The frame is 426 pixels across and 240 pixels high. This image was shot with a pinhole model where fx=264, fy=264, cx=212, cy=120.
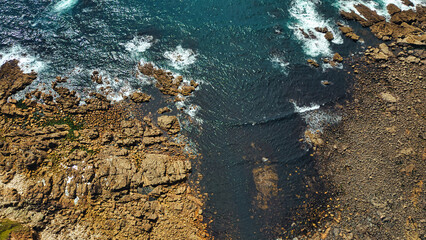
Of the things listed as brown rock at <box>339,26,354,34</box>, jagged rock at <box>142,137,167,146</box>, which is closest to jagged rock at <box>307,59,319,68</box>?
brown rock at <box>339,26,354,34</box>

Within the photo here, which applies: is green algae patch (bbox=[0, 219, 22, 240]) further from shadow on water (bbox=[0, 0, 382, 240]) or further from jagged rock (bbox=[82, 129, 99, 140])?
shadow on water (bbox=[0, 0, 382, 240])

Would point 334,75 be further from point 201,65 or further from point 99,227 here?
point 99,227

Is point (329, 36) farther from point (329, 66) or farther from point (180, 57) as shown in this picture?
point (180, 57)

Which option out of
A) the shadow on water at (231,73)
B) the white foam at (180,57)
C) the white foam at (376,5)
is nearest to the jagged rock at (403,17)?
the white foam at (376,5)

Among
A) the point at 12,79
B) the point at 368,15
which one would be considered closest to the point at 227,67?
the point at 368,15

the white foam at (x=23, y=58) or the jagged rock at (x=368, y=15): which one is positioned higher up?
the jagged rock at (x=368, y=15)

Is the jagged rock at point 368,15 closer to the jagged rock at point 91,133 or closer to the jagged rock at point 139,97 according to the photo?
the jagged rock at point 139,97
